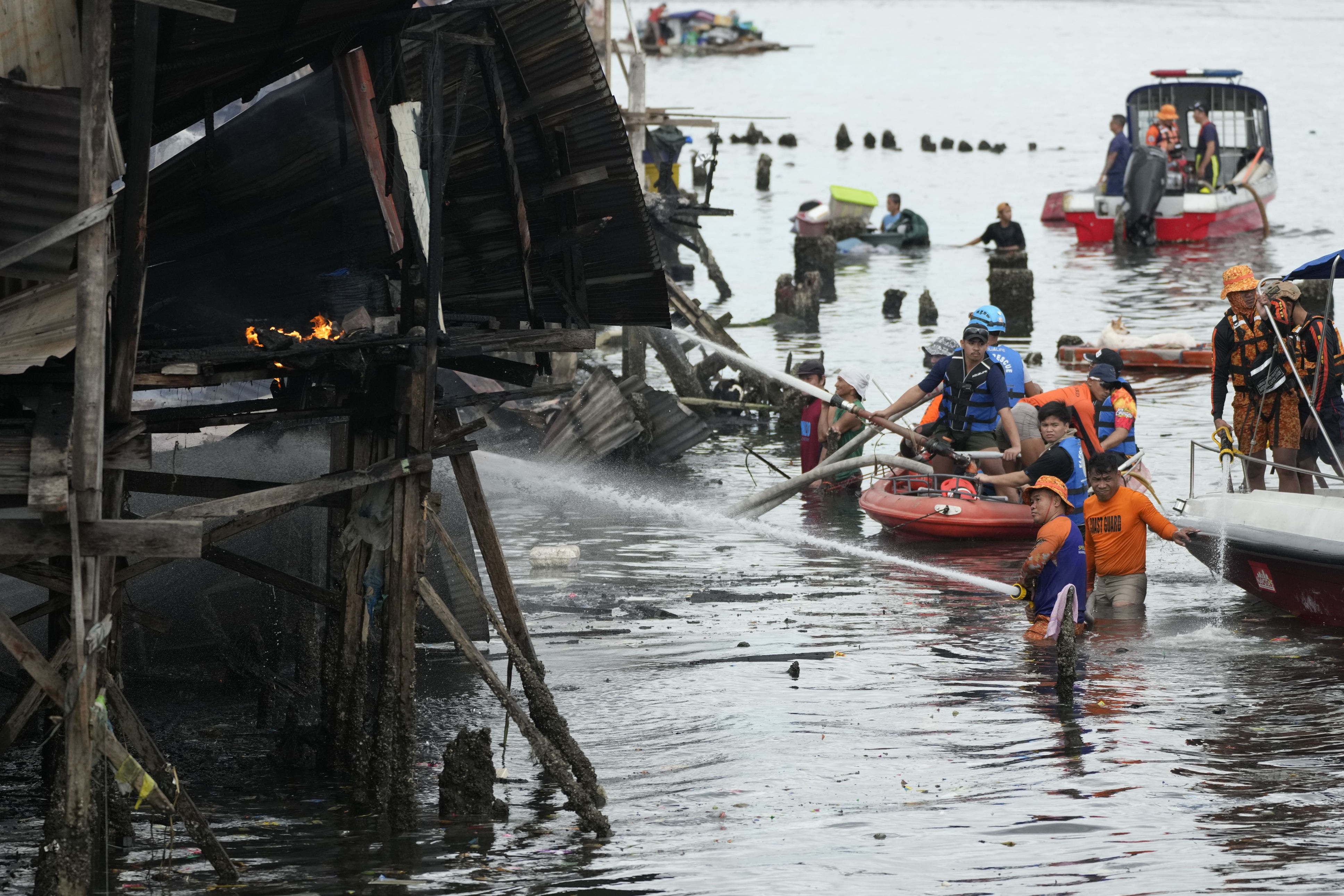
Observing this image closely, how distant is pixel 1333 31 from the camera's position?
372 feet

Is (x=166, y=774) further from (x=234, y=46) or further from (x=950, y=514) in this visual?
Result: (x=950, y=514)

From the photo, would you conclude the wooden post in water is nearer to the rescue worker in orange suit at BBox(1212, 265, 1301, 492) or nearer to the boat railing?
the boat railing

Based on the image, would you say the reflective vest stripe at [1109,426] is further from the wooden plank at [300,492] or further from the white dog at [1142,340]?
the white dog at [1142,340]

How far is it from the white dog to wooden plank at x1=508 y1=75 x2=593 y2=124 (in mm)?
16070

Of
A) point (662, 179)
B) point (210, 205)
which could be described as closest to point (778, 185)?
point (662, 179)

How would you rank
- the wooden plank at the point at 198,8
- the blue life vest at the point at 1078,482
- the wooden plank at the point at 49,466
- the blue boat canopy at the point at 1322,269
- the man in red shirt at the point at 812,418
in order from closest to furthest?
1. the wooden plank at the point at 49,466
2. the wooden plank at the point at 198,8
3. the blue boat canopy at the point at 1322,269
4. the blue life vest at the point at 1078,482
5. the man in red shirt at the point at 812,418

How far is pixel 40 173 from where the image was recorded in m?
6.63

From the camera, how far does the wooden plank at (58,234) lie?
21.1 ft

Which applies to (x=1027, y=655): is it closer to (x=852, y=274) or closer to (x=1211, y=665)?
(x=1211, y=665)

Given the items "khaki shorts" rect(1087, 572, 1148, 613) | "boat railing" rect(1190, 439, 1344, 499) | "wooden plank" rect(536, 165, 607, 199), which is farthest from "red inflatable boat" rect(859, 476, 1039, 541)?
"wooden plank" rect(536, 165, 607, 199)

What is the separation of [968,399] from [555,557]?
12.5ft

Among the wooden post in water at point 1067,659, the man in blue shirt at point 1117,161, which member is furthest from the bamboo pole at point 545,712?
the man in blue shirt at point 1117,161

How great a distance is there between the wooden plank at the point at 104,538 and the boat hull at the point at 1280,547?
26.2 feet

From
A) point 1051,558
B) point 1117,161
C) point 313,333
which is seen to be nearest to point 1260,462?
point 1051,558
